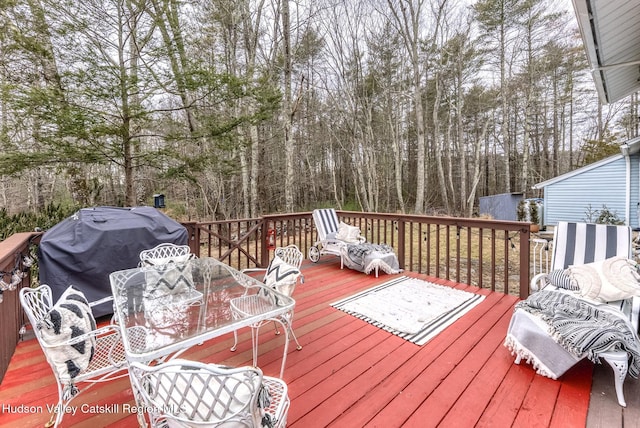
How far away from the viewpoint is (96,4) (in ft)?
15.3

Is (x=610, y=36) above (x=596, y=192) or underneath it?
above

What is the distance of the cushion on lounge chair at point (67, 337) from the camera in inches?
56.9

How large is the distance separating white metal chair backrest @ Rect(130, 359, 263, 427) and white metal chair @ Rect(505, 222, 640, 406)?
2050 mm

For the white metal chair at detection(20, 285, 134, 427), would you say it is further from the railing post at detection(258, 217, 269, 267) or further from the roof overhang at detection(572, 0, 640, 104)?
the roof overhang at detection(572, 0, 640, 104)

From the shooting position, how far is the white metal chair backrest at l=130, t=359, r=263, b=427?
3.32 feet

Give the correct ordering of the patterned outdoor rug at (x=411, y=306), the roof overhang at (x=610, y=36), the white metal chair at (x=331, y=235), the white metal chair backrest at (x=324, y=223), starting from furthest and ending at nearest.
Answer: the white metal chair backrest at (x=324, y=223)
the white metal chair at (x=331, y=235)
the patterned outdoor rug at (x=411, y=306)
the roof overhang at (x=610, y=36)

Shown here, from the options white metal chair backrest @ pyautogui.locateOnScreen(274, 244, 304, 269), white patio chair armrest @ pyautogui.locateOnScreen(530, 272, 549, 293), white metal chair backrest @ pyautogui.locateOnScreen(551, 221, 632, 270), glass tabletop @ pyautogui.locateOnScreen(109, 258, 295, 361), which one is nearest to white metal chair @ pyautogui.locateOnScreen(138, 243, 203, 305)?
glass tabletop @ pyautogui.locateOnScreen(109, 258, 295, 361)

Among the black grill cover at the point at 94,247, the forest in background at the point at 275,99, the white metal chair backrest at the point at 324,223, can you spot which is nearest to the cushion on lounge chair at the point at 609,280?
the white metal chair backrest at the point at 324,223

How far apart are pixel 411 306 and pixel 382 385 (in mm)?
1379

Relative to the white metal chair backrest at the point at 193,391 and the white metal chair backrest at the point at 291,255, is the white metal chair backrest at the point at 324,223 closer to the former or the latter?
the white metal chair backrest at the point at 291,255

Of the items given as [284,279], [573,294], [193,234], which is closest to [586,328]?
[573,294]

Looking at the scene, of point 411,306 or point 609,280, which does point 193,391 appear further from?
point 609,280

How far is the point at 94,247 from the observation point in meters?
2.95

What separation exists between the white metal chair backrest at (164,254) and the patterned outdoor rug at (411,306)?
1854 mm
